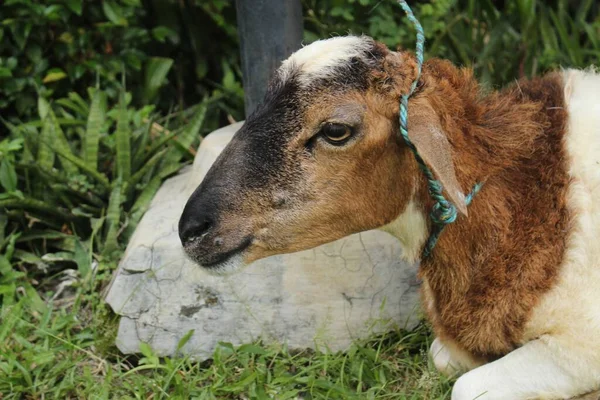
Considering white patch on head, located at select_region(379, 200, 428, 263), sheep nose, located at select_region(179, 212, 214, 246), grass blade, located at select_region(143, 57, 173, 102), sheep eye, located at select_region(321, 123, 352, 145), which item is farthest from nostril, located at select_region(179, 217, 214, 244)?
grass blade, located at select_region(143, 57, 173, 102)

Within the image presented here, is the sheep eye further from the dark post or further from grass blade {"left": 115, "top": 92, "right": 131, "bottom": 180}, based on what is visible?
grass blade {"left": 115, "top": 92, "right": 131, "bottom": 180}

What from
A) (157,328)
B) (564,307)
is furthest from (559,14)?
(157,328)

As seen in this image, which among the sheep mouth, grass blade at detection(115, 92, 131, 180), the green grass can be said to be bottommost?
the green grass

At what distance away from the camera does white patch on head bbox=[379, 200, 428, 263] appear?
139 inches

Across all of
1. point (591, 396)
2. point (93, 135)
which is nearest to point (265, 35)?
point (93, 135)

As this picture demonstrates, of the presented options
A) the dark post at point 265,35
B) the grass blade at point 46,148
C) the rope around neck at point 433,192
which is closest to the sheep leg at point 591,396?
the rope around neck at point 433,192

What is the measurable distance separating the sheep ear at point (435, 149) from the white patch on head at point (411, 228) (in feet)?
0.97

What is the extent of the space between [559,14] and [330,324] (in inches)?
132

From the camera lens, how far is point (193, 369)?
4293 millimetres

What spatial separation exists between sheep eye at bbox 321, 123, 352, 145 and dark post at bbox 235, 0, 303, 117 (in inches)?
58.3

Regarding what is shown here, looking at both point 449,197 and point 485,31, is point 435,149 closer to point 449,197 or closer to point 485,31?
point 449,197

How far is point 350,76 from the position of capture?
333 cm

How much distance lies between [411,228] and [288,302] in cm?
109

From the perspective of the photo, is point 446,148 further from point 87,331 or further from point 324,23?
point 324,23
